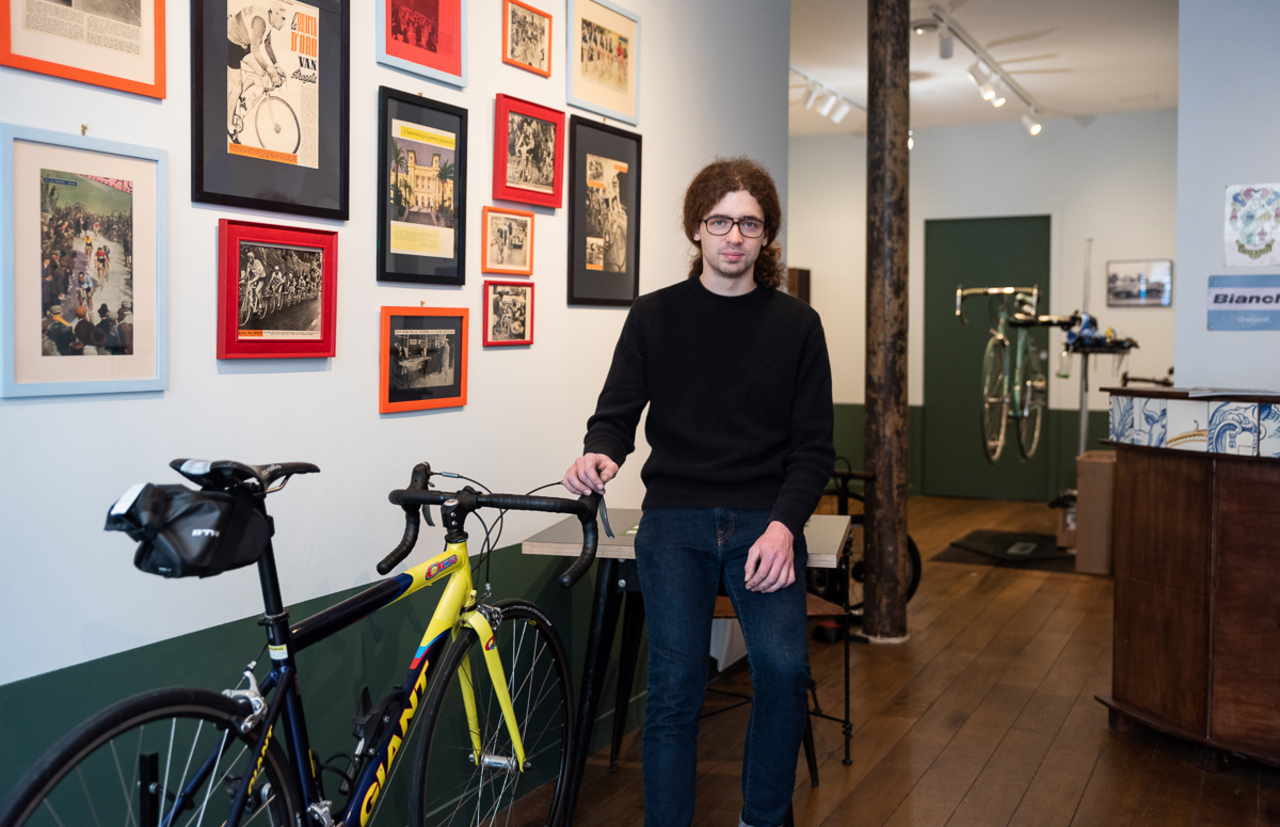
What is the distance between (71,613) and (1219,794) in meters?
2.89

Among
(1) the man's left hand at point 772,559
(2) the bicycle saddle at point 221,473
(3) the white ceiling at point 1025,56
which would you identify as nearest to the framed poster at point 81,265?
(2) the bicycle saddle at point 221,473

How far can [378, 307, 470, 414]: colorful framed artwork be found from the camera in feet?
7.79

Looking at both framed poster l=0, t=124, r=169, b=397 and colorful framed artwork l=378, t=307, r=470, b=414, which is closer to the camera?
framed poster l=0, t=124, r=169, b=397

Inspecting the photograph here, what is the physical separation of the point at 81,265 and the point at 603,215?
1.69 meters

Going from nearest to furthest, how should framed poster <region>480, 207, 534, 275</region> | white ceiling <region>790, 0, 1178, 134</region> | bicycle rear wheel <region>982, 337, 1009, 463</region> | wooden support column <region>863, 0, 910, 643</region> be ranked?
1. framed poster <region>480, 207, 534, 275</region>
2. wooden support column <region>863, 0, 910, 643</region>
3. white ceiling <region>790, 0, 1178, 134</region>
4. bicycle rear wheel <region>982, 337, 1009, 463</region>

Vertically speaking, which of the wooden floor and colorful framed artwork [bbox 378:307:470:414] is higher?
colorful framed artwork [bbox 378:307:470:414]

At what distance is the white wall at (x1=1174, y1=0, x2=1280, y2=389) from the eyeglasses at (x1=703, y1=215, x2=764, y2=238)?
2.32 meters

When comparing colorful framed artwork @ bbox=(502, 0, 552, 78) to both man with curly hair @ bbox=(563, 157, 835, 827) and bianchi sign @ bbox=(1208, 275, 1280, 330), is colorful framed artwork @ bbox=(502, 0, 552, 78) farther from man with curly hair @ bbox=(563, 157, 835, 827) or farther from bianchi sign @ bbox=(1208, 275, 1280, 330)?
bianchi sign @ bbox=(1208, 275, 1280, 330)

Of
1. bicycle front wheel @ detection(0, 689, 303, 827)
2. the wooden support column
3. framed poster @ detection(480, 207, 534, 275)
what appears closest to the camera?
bicycle front wheel @ detection(0, 689, 303, 827)

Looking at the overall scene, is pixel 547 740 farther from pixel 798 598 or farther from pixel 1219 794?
pixel 1219 794

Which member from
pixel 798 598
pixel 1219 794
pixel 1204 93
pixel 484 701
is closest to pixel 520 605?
pixel 484 701

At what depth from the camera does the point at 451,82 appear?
A: 8.22 ft

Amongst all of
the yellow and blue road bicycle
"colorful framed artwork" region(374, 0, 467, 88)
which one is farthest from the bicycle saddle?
"colorful framed artwork" region(374, 0, 467, 88)

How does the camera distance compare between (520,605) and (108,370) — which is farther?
(520,605)
